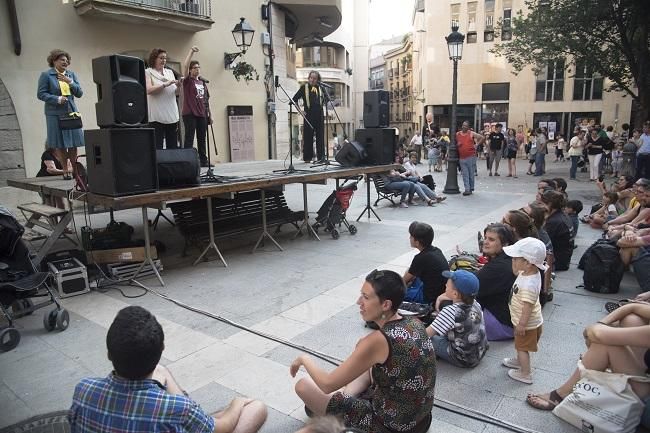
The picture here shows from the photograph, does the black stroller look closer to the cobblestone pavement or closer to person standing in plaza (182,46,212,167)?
the cobblestone pavement

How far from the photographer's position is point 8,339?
13.6ft

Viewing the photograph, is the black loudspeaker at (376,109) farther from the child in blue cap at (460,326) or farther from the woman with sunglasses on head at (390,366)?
the woman with sunglasses on head at (390,366)

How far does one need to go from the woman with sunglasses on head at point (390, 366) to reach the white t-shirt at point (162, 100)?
18.6ft

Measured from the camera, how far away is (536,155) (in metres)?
17.5

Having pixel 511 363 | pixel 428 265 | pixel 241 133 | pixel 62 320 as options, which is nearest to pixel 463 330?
pixel 511 363

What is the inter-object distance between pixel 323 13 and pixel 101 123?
1383 cm

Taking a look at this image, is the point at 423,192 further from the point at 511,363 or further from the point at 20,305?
the point at 20,305

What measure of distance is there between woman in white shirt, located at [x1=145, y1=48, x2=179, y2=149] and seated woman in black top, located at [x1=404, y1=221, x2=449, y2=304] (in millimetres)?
4328

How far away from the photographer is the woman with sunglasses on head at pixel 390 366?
2359mm

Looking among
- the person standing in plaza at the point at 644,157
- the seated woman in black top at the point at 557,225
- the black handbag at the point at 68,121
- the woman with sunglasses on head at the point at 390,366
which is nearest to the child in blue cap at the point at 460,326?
the woman with sunglasses on head at the point at 390,366

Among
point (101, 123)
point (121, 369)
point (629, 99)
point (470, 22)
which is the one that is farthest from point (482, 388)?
point (470, 22)

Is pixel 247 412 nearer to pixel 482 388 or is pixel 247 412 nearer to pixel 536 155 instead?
pixel 482 388

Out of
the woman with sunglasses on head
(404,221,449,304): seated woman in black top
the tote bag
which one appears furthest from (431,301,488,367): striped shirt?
the woman with sunglasses on head

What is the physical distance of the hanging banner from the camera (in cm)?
1533
